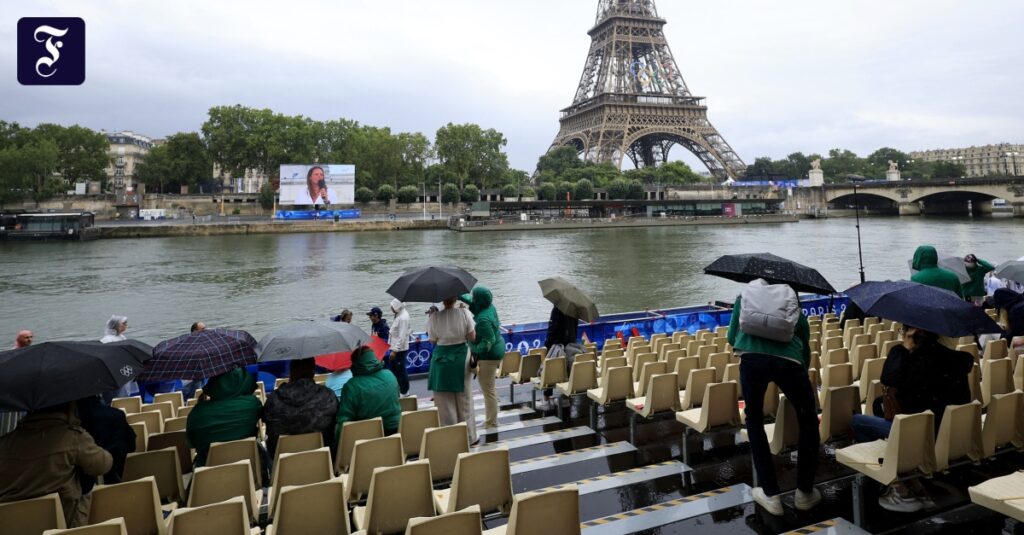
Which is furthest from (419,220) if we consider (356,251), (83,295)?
(83,295)

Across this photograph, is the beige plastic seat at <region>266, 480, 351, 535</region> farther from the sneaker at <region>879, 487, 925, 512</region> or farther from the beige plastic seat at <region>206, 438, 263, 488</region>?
the sneaker at <region>879, 487, 925, 512</region>

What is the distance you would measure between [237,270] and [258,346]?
2652cm

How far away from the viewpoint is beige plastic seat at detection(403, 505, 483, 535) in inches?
88.9

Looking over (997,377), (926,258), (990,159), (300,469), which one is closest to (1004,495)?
(997,377)

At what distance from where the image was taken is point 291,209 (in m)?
64.8

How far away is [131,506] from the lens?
2.84 m

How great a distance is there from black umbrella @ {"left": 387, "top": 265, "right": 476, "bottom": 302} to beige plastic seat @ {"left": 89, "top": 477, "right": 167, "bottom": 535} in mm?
2583

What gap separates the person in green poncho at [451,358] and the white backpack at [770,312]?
7.26ft

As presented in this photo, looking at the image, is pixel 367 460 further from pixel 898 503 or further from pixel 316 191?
pixel 316 191

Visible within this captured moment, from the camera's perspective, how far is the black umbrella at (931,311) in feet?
10.7

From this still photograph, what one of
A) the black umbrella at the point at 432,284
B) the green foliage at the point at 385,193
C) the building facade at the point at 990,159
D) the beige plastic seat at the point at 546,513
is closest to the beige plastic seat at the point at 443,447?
the beige plastic seat at the point at 546,513

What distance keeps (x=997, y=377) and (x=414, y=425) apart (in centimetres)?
436

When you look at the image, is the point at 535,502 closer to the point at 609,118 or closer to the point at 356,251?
the point at 356,251

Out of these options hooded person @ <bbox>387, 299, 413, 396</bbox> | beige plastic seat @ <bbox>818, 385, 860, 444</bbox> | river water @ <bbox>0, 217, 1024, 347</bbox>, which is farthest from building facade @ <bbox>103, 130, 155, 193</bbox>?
beige plastic seat @ <bbox>818, 385, 860, 444</bbox>
